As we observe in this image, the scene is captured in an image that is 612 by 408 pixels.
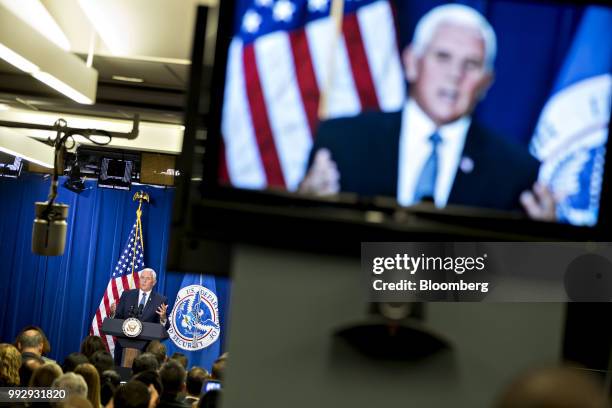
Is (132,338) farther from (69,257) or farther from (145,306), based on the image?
(69,257)

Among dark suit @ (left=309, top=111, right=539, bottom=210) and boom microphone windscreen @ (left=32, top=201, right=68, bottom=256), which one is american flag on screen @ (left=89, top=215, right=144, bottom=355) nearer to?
boom microphone windscreen @ (left=32, top=201, right=68, bottom=256)

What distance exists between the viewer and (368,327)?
1.58 metres

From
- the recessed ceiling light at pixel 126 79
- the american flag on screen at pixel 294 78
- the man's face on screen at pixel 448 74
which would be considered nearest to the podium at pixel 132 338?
the recessed ceiling light at pixel 126 79

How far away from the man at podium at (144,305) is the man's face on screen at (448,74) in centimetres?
996

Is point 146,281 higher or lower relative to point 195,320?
higher

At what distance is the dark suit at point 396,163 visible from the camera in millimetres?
1515

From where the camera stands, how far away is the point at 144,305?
36.3ft

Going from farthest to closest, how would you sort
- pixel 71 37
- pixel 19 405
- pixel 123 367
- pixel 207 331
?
1. pixel 207 331
2. pixel 123 367
3. pixel 71 37
4. pixel 19 405

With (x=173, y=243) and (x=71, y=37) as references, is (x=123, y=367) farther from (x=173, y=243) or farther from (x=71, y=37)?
(x=173, y=243)

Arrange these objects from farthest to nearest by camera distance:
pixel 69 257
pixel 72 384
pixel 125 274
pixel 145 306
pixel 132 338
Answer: pixel 69 257 < pixel 125 274 < pixel 145 306 < pixel 132 338 < pixel 72 384

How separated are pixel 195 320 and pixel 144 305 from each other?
2.60ft

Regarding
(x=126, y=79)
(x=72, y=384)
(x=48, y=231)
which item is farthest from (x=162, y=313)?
(x=48, y=231)

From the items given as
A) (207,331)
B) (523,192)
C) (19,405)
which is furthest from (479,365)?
(207,331)

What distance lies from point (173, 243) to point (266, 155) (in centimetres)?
28
